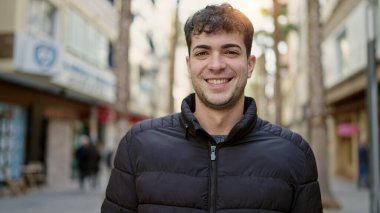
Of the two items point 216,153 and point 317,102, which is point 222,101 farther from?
point 317,102

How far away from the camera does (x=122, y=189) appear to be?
7.94 ft

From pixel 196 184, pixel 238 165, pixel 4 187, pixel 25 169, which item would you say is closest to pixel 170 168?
pixel 196 184

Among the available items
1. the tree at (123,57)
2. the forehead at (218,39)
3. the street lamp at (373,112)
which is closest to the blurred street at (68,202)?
the tree at (123,57)

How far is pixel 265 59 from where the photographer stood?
32.3 m

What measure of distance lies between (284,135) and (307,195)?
28 cm

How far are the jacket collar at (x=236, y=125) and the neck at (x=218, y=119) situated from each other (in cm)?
5

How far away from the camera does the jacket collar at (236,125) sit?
7.74ft

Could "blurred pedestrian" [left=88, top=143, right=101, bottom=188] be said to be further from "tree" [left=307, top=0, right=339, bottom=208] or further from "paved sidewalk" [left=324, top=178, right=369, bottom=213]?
"tree" [left=307, top=0, right=339, bottom=208]

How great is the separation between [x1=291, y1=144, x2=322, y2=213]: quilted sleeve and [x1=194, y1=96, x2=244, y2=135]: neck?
36cm

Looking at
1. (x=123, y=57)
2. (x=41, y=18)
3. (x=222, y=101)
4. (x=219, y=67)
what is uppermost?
(x=41, y=18)

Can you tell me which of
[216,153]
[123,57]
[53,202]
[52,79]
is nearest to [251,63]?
[216,153]

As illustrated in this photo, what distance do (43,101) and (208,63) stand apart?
20512mm

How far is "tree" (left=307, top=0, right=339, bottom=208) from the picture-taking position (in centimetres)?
1348

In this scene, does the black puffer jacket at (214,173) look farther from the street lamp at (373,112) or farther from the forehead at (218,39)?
the street lamp at (373,112)
